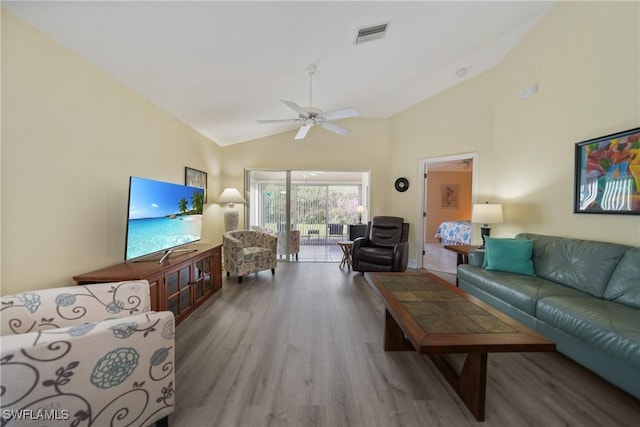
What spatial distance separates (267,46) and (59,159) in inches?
75.4

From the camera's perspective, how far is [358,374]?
5.90 ft

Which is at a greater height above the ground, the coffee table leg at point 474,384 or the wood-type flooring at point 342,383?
the coffee table leg at point 474,384

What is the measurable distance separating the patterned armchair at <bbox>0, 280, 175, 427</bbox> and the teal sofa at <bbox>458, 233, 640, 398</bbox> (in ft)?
8.63

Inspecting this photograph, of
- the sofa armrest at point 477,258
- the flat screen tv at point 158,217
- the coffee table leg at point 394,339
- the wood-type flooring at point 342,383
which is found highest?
the flat screen tv at point 158,217

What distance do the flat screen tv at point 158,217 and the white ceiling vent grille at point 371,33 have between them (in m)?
2.54

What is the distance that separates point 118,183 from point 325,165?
3716mm

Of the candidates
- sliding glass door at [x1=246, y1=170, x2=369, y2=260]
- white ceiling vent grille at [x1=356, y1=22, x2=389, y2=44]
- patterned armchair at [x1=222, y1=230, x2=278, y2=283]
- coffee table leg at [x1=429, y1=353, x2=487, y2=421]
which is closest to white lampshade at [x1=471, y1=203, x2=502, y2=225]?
coffee table leg at [x1=429, y1=353, x2=487, y2=421]

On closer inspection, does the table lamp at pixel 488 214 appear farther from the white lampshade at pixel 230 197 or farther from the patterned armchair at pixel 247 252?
the white lampshade at pixel 230 197

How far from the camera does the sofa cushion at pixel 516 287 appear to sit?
84.0 inches

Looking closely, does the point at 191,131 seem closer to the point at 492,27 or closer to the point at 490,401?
the point at 492,27

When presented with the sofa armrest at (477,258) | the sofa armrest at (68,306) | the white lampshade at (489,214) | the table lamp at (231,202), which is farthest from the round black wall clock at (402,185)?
the sofa armrest at (68,306)

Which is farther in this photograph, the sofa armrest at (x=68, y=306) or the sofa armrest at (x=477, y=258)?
the sofa armrest at (x=477, y=258)

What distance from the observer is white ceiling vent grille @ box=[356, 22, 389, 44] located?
2.49m

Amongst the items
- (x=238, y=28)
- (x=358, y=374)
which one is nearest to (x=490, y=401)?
(x=358, y=374)
